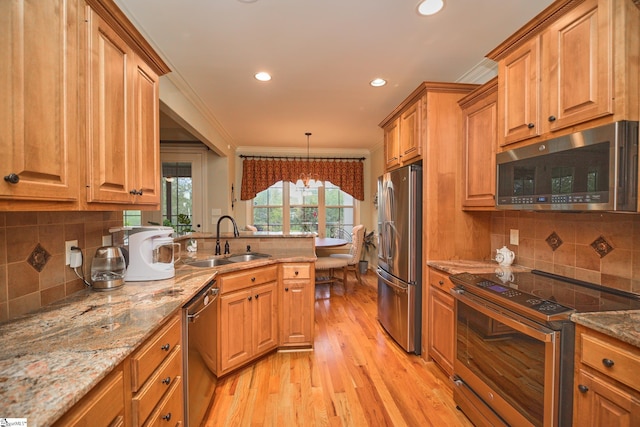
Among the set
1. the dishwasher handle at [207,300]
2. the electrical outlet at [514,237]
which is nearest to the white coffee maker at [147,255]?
the dishwasher handle at [207,300]

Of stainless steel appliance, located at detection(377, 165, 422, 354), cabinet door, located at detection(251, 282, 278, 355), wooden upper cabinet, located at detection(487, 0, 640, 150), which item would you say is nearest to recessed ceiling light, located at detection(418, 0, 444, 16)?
wooden upper cabinet, located at detection(487, 0, 640, 150)

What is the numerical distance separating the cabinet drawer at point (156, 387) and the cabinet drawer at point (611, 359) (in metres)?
1.71

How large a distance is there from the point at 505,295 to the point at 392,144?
2006 millimetres

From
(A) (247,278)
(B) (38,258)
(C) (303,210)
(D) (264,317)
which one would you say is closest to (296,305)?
(D) (264,317)

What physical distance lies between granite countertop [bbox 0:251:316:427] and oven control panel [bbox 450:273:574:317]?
5.32ft

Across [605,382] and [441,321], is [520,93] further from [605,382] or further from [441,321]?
[441,321]

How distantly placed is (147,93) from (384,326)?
9.59 ft

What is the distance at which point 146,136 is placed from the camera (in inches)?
65.6

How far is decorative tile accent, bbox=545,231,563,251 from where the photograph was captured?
192cm

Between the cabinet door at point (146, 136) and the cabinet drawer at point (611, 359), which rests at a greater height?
the cabinet door at point (146, 136)

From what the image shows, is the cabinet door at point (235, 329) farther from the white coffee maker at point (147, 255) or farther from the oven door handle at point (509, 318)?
the oven door handle at point (509, 318)

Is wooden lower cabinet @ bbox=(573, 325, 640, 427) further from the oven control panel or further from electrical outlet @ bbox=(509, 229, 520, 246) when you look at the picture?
electrical outlet @ bbox=(509, 229, 520, 246)

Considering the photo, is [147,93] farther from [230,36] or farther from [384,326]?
[384,326]

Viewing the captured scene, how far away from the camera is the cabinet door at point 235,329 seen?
2.13 m
